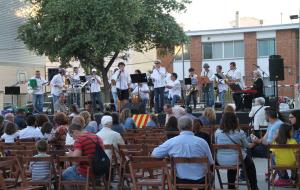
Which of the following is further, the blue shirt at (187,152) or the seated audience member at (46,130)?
the seated audience member at (46,130)

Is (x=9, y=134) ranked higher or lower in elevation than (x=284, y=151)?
higher

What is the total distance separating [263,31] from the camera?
44.7 m

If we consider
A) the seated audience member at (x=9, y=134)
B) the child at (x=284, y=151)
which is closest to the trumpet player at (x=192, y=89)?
the seated audience member at (x=9, y=134)

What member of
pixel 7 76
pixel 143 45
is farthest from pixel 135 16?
pixel 7 76

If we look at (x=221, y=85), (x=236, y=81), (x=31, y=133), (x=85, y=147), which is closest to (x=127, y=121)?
(x=31, y=133)

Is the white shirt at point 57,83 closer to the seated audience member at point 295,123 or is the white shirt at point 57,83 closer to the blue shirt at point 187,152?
the seated audience member at point 295,123

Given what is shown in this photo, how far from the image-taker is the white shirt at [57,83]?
70.8 feet

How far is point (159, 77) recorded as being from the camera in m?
20.3

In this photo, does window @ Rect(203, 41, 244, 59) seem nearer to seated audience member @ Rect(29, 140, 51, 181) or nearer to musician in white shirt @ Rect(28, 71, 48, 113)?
musician in white shirt @ Rect(28, 71, 48, 113)

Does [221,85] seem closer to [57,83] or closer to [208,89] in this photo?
[208,89]

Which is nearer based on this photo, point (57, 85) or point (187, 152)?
point (187, 152)

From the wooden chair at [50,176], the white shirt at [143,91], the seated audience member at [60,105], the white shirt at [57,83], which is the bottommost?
the wooden chair at [50,176]

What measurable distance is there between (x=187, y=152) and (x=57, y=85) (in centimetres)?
1445

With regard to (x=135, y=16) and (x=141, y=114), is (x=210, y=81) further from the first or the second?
(x=135, y=16)
